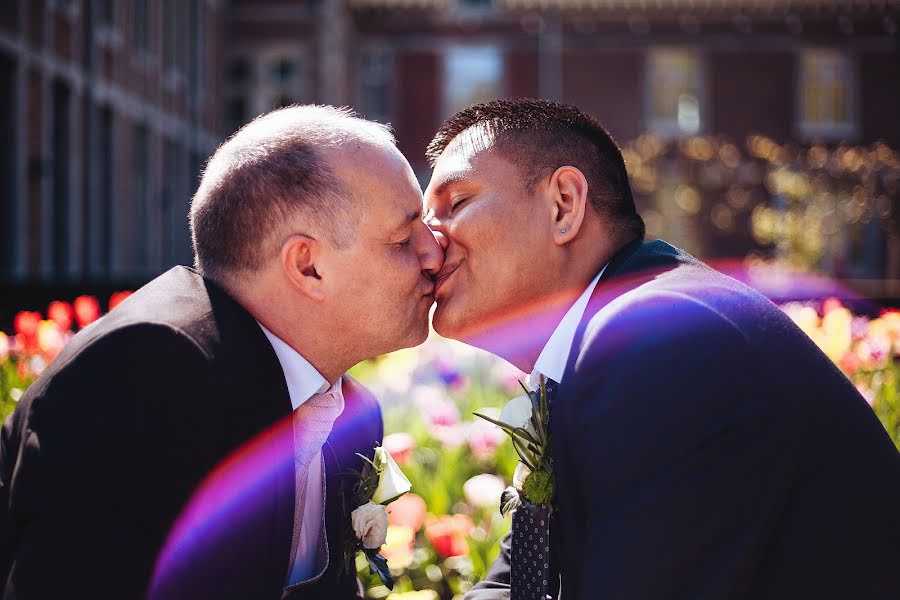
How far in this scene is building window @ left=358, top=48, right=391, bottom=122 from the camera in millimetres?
29375

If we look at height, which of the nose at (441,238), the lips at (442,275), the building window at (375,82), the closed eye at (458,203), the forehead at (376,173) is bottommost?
the lips at (442,275)

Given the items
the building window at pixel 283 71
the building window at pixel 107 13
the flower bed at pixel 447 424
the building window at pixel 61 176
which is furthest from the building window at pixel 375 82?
the flower bed at pixel 447 424

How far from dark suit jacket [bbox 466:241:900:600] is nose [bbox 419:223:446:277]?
2.62ft

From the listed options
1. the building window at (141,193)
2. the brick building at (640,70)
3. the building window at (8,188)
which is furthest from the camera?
the brick building at (640,70)

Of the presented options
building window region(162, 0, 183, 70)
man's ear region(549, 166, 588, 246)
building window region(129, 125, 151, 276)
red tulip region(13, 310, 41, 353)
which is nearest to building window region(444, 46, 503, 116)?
building window region(162, 0, 183, 70)

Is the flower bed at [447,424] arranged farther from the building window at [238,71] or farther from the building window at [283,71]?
the building window at [238,71]

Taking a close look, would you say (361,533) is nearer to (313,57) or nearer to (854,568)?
(854,568)

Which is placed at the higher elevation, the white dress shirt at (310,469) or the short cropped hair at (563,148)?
the short cropped hair at (563,148)

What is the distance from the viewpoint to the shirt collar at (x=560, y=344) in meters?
2.62

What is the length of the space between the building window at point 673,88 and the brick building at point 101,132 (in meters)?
12.7

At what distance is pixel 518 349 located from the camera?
2.85 meters

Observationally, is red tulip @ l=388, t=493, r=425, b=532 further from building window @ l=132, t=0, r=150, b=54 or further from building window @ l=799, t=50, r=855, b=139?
building window @ l=799, t=50, r=855, b=139

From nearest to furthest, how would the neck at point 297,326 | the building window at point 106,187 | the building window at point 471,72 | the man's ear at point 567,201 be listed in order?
the neck at point 297,326
the man's ear at point 567,201
the building window at point 106,187
the building window at point 471,72

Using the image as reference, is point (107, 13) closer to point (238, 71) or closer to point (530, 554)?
point (238, 71)
